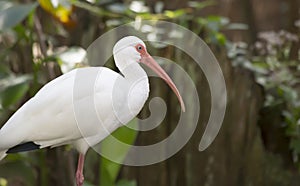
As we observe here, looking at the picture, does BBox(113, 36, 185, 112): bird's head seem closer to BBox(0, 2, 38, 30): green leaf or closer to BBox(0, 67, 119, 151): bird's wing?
BBox(0, 67, 119, 151): bird's wing

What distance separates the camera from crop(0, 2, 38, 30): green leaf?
2.25m

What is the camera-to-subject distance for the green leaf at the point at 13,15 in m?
2.25

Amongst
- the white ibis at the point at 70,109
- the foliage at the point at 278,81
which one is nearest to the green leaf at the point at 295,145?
the foliage at the point at 278,81

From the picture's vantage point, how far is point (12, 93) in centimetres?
260

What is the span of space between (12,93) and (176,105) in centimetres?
84

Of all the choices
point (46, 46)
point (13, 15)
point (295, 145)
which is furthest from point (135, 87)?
point (295, 145)

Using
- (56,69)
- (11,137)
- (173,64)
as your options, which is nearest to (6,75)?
(56,69)

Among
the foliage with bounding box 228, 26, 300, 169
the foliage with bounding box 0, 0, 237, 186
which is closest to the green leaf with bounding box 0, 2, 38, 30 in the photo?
the foliage with bounding box 0, 0, 237, 186

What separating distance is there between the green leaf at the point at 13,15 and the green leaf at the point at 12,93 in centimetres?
38

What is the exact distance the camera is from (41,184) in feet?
9.90

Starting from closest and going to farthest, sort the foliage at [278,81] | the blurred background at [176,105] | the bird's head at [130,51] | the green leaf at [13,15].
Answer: the bird's head at [130,51], the green leaf at [13,15], the blurred background at [176,105], the foliage at [278,81]

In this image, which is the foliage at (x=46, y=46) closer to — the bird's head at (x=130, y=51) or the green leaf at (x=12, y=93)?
the green leaf at (x=12, y=93)

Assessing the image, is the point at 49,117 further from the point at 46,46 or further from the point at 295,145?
the point at 295,145

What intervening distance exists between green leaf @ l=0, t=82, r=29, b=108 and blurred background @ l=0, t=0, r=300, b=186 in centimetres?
4
